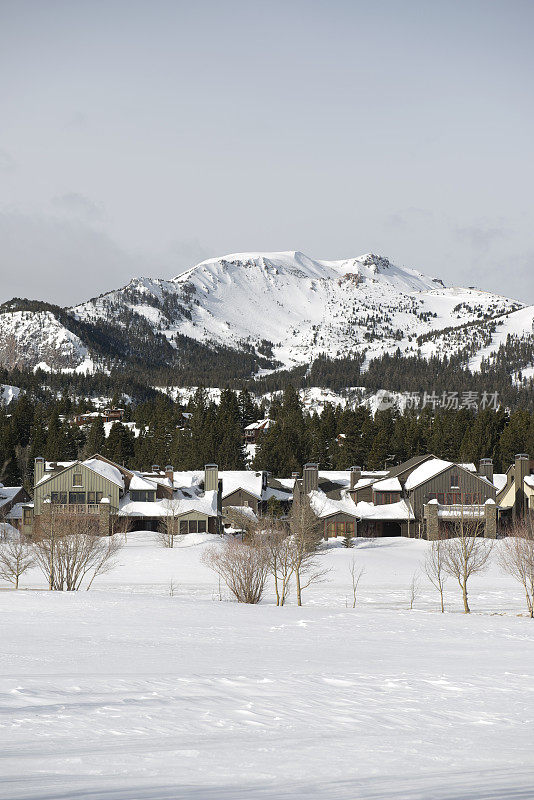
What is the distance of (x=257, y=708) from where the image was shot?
42.0 feet

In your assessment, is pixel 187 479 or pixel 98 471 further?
pixel 187 479

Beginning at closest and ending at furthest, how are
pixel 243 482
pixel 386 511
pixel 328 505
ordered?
1. pixel 328 505
2. pixel 386 511
3. pixel 243 482

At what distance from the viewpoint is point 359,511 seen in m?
72.6

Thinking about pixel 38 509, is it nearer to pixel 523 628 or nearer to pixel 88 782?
pixel 523 628

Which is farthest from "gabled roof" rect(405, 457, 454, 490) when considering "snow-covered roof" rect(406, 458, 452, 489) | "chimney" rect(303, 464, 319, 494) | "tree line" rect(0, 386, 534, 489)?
"tree line" rect(0, 386, 534, 489)

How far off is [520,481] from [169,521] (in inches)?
1431

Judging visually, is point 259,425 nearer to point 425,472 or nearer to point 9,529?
point 425,472

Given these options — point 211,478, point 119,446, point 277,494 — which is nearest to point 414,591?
point 211,478

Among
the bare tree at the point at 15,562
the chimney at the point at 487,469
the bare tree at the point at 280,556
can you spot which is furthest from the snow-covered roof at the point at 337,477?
the bare tree at the point at 15,562

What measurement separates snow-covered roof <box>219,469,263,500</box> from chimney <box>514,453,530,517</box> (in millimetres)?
26899

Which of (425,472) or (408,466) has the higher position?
(408,466)

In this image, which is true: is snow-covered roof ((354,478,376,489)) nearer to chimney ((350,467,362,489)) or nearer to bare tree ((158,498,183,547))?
chimney ((350,467,362,489))

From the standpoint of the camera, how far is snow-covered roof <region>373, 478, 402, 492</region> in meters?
74.8

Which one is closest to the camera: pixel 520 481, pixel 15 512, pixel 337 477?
pixel 520 481
